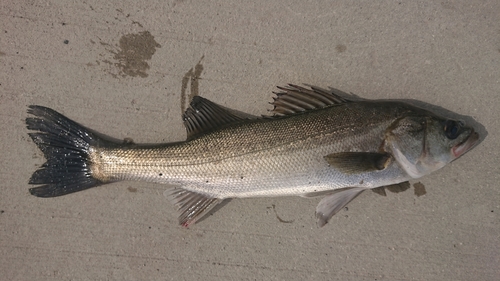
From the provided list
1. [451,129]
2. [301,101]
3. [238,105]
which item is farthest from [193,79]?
[451,129]

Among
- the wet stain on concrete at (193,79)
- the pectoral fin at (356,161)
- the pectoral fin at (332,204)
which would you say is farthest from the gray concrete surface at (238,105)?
the pectoral fin at (356,161)

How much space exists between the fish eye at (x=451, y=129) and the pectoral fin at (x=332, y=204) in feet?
2.47

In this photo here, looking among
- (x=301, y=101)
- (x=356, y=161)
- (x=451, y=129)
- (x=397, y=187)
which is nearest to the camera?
(x=356, y=161)

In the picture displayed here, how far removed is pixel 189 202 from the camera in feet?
9.01

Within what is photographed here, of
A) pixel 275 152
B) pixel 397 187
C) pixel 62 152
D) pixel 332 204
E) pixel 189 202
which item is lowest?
pixel 189 202

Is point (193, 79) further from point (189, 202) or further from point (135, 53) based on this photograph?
point (189, 202)

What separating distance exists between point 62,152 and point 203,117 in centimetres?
118

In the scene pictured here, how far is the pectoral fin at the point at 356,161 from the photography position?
7.98 feet

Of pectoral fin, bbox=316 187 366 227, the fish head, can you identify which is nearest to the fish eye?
the fish head

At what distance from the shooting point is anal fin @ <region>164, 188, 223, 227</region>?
8.93 ft

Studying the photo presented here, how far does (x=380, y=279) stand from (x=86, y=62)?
321 centimetres

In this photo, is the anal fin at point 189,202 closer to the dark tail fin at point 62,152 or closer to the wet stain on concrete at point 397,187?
the dark tail fin at point 62,152

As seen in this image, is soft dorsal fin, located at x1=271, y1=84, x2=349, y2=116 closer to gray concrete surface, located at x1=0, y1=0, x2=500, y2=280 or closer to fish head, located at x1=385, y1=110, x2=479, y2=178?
gray concrete surface, located at x1=0, y1=0, x2=500, y2=280

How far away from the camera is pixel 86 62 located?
9.74ft
